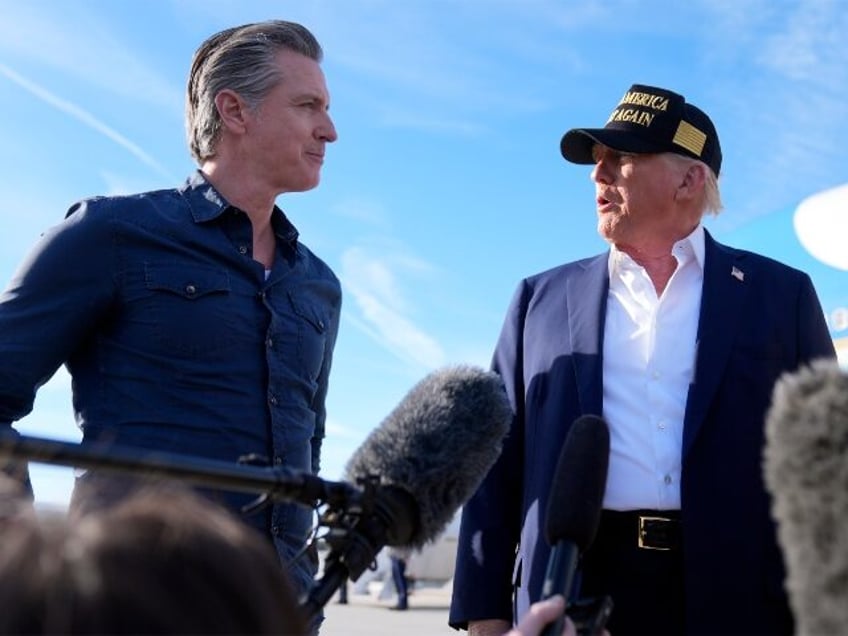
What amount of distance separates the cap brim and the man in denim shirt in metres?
0.81

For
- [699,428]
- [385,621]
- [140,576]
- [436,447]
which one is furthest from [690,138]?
[385,621]

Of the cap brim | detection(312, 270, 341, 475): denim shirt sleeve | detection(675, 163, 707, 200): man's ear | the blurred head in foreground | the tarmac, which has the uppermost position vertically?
the cap brim

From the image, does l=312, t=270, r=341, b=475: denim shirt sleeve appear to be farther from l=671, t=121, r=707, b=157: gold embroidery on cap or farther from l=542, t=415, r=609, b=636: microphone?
l=542, t=415, r=609, b=636: microphone

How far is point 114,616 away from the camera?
825 mm

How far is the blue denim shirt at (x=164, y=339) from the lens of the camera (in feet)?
8.93

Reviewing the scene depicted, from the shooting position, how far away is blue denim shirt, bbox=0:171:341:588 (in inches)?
107

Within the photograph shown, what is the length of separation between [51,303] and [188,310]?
336 millimetres

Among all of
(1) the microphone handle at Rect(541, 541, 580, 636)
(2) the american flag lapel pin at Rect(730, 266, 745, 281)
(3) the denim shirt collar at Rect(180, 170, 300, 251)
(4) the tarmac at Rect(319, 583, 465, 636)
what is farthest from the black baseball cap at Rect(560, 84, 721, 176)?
(4) the tarmac at Rect(319, 583, 465, 636)

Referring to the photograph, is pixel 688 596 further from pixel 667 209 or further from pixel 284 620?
pixel 284 620

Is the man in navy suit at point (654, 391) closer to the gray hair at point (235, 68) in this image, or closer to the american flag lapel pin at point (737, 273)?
the american flag lapel pin at point (737, 273)

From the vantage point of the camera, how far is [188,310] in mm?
2861

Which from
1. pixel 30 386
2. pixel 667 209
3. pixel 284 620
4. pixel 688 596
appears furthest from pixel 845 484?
pixel 667 209

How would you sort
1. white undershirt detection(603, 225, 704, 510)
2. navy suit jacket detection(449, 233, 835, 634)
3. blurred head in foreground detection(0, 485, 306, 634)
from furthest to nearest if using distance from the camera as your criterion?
white undershirt detection(603, 225, 704, 510), navy suit jacket detection(449, 233, 835, 634), blurred head in foreground detection(0, 485, 306, 634)

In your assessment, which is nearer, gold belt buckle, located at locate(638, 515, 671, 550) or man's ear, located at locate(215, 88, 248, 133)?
gold belt buckle, located at locate(638, 515, 671, 550)
